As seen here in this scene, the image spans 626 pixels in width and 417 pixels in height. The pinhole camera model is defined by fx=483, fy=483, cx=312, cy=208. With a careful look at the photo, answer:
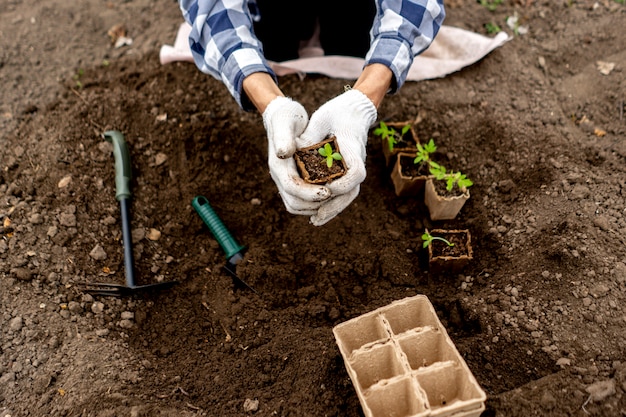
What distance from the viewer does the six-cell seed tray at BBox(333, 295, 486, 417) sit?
166 cm

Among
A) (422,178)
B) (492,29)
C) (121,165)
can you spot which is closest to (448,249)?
(422,178)

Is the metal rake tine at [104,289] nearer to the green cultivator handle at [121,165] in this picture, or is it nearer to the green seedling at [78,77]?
the green cultivator handle at [121,165]

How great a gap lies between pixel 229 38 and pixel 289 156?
0.74 m

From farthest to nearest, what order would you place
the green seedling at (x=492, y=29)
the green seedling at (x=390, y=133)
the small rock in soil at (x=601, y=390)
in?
the green seedling at (x=492, y=29), the green seedling at (x=390, y=133), the small rock in soil at (x=601, y=390)

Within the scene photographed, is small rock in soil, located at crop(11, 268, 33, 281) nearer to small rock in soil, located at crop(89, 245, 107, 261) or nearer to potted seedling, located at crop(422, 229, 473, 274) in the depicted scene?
small rock in soil, located at crop(89, 245, 107, 261)

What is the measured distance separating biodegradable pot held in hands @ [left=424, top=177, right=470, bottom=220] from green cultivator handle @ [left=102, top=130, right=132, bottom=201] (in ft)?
5.11

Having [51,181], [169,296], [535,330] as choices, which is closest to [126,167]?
[51,181]

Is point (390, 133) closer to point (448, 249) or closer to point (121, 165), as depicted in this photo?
point (448, 249)

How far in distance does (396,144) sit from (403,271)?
0.77 m

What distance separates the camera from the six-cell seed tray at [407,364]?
5.44ft

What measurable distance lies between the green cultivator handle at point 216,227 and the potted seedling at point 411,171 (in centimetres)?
89

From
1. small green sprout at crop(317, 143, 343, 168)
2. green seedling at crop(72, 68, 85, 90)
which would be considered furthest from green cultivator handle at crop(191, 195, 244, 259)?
green seedling at crop(72, 68, 85, 90)

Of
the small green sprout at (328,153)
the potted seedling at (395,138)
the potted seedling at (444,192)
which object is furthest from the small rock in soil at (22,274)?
the potted seedling at (444,192)

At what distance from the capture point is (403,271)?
2.35 m
